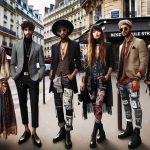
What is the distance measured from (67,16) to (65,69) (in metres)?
69.4

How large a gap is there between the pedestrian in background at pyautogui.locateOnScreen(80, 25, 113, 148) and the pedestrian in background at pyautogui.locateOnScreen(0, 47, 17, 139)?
1.14 m

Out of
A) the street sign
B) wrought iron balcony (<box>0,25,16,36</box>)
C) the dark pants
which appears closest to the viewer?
the dark pants

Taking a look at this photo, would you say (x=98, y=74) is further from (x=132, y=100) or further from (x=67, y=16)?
(x=67, y=16)

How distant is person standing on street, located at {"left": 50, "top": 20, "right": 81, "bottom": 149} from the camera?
435cm

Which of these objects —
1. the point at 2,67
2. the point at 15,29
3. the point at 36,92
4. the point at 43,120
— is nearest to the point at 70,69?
the point at 36,92

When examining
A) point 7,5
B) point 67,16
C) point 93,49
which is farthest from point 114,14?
point 67,16

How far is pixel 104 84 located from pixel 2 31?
4066cm

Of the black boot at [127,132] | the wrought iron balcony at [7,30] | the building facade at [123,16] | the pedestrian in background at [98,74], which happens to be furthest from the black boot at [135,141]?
the wrought iron balcony at [7,30]

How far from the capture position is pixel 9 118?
4254mm

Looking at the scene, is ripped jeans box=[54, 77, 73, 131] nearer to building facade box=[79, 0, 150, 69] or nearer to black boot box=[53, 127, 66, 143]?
black boot box=[53, 127, 66, 143]

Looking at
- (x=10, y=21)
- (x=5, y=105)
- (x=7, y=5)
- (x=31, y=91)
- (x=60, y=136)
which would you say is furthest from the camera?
(x=10, y=21)

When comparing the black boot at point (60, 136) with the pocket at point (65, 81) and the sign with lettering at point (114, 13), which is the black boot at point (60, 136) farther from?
the sign with lettering at point (114, 13)

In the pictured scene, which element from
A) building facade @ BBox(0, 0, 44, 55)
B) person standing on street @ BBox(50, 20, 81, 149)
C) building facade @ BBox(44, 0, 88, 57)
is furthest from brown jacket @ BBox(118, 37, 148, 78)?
building facade @ BBox(44, 0, 88, 57)

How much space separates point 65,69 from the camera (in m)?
4.34
